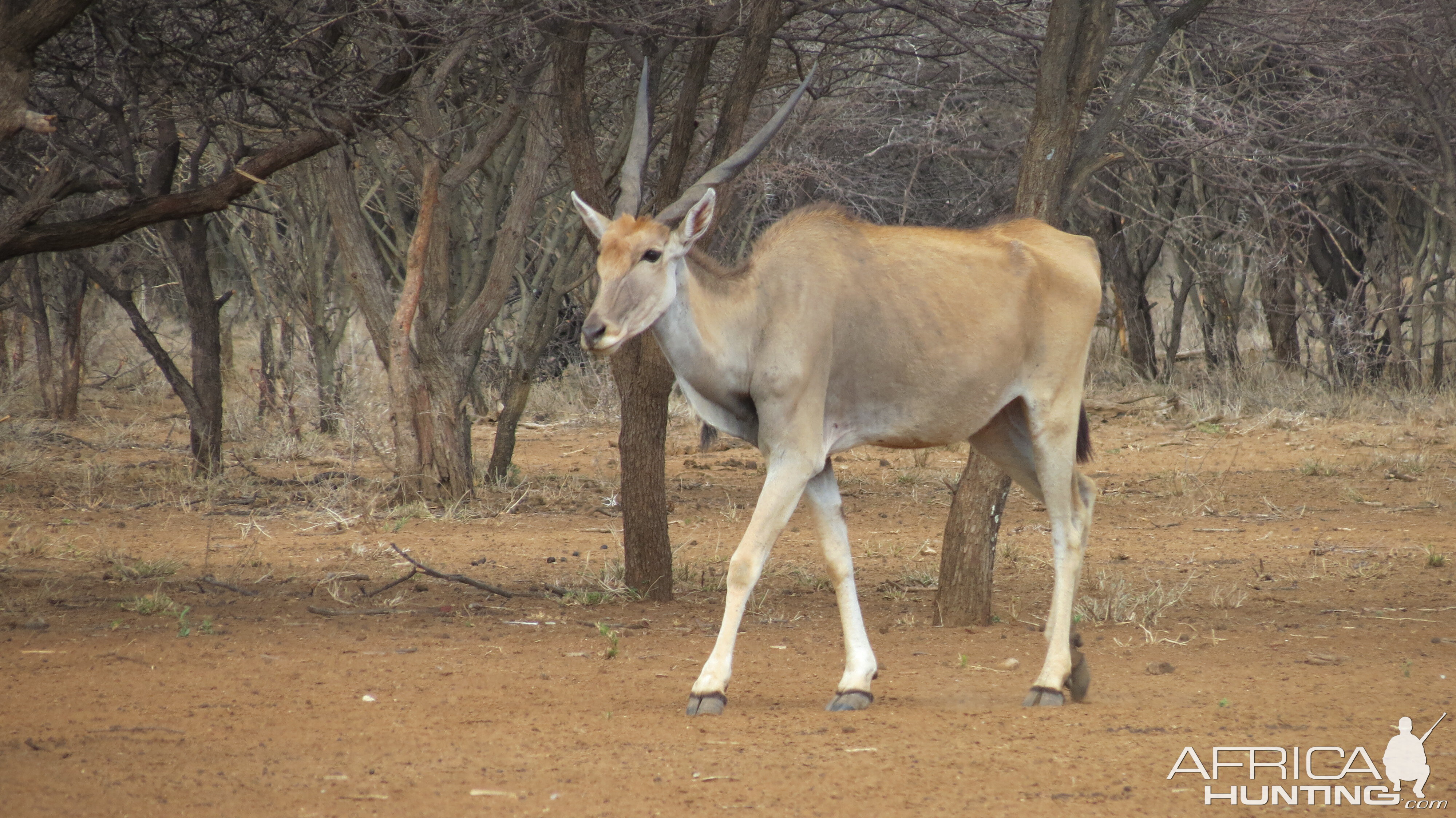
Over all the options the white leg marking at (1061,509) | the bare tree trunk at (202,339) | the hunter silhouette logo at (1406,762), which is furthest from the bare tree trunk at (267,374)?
the hunter silhouette logo at (1406,762)

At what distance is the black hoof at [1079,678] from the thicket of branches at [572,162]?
121 inches

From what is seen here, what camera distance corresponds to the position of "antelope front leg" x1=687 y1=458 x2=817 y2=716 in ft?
17.0

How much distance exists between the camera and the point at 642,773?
4.39 metres

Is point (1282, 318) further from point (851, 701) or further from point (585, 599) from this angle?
point (851, 701)

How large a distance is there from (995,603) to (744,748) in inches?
145

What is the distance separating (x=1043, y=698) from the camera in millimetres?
5453

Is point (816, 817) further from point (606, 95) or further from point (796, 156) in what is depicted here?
point (796, 156)

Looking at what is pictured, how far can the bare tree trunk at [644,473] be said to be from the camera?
7832mm

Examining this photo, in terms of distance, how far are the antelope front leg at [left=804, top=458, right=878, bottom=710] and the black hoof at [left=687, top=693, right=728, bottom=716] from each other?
476 mm

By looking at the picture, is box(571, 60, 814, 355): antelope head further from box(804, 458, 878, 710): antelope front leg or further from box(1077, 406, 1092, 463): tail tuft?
box(1077, 406, 1092, 463): tail tuft

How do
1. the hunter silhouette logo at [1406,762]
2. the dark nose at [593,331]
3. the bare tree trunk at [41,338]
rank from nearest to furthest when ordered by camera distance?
the hunter silhouette logo at [1406,762], the dark nose at [593,331], the bare tree trunk at [41,338]

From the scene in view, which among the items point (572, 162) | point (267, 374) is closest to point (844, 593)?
point (572, 162)

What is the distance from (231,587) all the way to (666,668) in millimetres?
3002

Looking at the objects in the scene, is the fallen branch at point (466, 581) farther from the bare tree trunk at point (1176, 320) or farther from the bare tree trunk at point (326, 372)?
the bare tree trunk at point (1176, 320)
